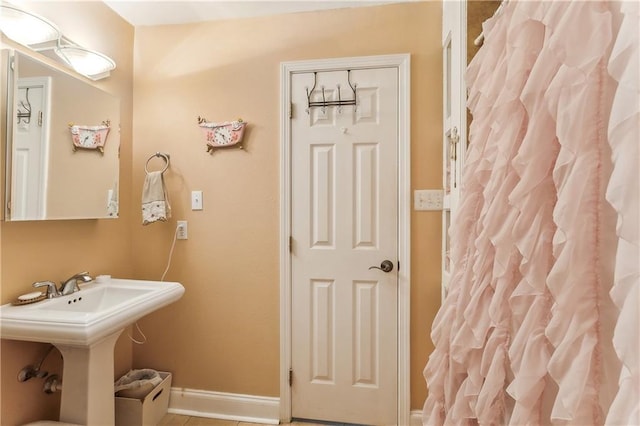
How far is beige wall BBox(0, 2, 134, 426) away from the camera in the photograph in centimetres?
145

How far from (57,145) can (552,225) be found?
77.3 inches

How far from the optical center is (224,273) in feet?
6.90

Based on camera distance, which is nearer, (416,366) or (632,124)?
(632,124)

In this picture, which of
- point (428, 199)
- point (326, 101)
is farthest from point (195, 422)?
point (326, 101)

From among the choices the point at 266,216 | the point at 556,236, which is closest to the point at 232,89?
the point at 266,216

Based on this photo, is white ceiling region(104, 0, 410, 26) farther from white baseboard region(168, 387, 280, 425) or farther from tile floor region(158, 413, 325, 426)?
tile floor region(158, 413, 325, 426)

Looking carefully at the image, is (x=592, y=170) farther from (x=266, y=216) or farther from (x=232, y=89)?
(x=232, y=89)

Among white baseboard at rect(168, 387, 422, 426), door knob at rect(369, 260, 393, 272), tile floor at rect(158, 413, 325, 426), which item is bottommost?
tile floor at rect(158, 413, 325, 426)

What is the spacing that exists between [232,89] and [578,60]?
1.90m

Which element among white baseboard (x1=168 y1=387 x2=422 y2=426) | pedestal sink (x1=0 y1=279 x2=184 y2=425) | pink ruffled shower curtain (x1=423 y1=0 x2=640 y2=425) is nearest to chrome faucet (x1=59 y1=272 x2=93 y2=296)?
pedestal sink (x1=0 y1=279 x2=184 y2=425)

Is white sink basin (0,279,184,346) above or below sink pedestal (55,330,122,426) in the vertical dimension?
above

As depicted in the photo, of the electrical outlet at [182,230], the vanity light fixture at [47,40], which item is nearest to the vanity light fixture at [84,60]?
the vanity light fixture at [47,40]

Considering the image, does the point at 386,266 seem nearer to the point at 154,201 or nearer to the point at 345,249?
the point at 345,249

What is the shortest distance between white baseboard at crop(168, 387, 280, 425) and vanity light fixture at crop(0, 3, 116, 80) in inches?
75.8
